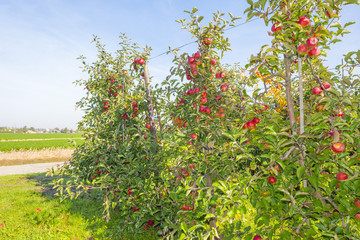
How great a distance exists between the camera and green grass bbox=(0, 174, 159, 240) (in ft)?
14.1

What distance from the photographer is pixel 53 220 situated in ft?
15.7

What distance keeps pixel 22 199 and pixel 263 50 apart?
7311 millimetres

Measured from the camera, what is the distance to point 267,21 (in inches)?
83.6

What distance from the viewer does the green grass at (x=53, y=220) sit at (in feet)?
14.1

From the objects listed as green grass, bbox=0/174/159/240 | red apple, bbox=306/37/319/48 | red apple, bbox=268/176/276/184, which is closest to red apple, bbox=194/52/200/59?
red apple, bbox=306/37/319/48

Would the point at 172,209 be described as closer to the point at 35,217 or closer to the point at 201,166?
the point at 201,166

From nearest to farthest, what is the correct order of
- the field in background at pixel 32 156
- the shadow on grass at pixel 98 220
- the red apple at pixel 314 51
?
the red apple at pixel 314 51 → the shadow on grass at pixel 98 220 → the field in background at pixel 32 156

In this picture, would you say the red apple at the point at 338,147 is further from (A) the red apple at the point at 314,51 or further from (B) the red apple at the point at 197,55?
(B) the red apple at the point at 197,55

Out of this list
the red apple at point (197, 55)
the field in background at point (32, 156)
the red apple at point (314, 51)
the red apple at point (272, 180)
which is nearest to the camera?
the red apple at point (314, 51)

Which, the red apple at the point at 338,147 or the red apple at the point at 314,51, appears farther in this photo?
the red apple at the point at 314,51

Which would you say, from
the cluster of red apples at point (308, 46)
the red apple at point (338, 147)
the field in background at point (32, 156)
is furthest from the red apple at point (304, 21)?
the field in background at point (32, 156)

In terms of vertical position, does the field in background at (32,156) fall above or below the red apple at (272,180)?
below

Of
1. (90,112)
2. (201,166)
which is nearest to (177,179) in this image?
(201,166)

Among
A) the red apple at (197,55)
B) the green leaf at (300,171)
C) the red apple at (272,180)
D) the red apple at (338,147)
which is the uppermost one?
the red apple at (197,55)
